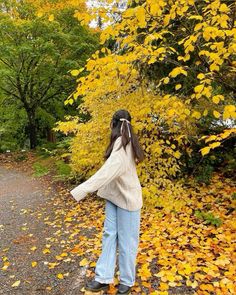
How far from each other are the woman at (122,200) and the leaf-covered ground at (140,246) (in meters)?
0.44

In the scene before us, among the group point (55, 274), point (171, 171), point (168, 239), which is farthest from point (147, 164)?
point (55, 274)

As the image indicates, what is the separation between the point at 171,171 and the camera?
6.00 meters

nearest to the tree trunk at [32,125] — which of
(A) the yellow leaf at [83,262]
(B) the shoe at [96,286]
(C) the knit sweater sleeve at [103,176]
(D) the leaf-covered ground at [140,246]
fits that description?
(D) the leaf-covered ground at [140,246]

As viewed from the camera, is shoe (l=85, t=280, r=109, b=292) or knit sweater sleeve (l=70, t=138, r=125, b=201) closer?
knit sweater sleeve (l=70, t=138, r=125, b=201)

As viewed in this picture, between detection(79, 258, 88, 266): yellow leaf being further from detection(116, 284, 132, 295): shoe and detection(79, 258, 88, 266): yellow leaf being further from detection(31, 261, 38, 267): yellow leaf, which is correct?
detection(116, 284, 132, 295): shoe

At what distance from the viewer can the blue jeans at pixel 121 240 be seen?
10.6 ft

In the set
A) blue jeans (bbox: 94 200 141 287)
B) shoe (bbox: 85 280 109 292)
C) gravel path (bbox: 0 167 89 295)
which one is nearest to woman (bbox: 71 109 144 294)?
blue jeans (bbox: 94 200 141 287)

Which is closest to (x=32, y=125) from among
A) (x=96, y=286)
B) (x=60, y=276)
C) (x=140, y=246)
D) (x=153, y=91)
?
(x=153, y=91)

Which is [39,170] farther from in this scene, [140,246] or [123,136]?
[123,136]

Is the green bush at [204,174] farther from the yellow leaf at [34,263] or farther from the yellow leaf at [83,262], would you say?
the yellow leaf at [34,263]

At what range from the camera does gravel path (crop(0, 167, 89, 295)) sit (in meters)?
3.85

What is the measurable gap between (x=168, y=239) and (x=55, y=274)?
1731mm

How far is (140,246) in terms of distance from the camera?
4.71 meters

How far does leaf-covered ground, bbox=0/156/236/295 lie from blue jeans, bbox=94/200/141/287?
303 mm
